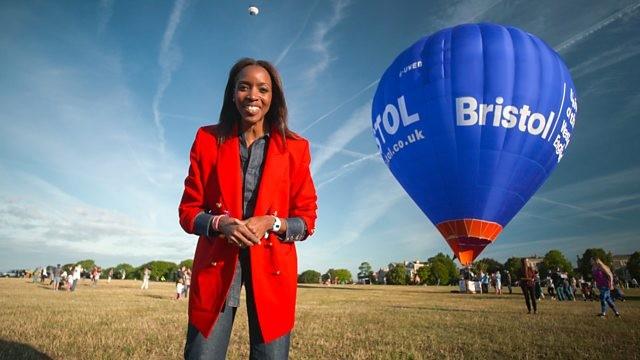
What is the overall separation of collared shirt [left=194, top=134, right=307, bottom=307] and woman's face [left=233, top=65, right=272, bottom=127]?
174mm

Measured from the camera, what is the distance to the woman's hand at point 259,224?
214 cm

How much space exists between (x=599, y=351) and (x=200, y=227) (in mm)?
8073

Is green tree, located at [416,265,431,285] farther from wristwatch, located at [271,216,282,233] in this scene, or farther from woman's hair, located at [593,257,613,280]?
wristwatch, located at [271,216,282,233]

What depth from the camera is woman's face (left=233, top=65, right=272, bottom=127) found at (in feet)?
8.60

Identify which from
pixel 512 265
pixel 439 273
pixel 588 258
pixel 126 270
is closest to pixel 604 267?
pixel 588 258

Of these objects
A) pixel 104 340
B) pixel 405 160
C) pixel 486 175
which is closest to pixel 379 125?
pixel 405 160

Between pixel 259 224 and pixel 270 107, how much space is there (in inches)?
41.6

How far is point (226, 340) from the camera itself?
2.31 meters

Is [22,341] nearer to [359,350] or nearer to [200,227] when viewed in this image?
[359,350]

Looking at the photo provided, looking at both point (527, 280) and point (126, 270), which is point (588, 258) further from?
point (126, 270)

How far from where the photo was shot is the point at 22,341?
6719 millimetres

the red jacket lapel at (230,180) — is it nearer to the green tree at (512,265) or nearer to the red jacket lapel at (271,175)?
the red jacket lapel at (271,175)

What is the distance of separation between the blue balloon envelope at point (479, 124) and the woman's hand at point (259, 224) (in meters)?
16.9

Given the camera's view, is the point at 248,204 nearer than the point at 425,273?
Yes
